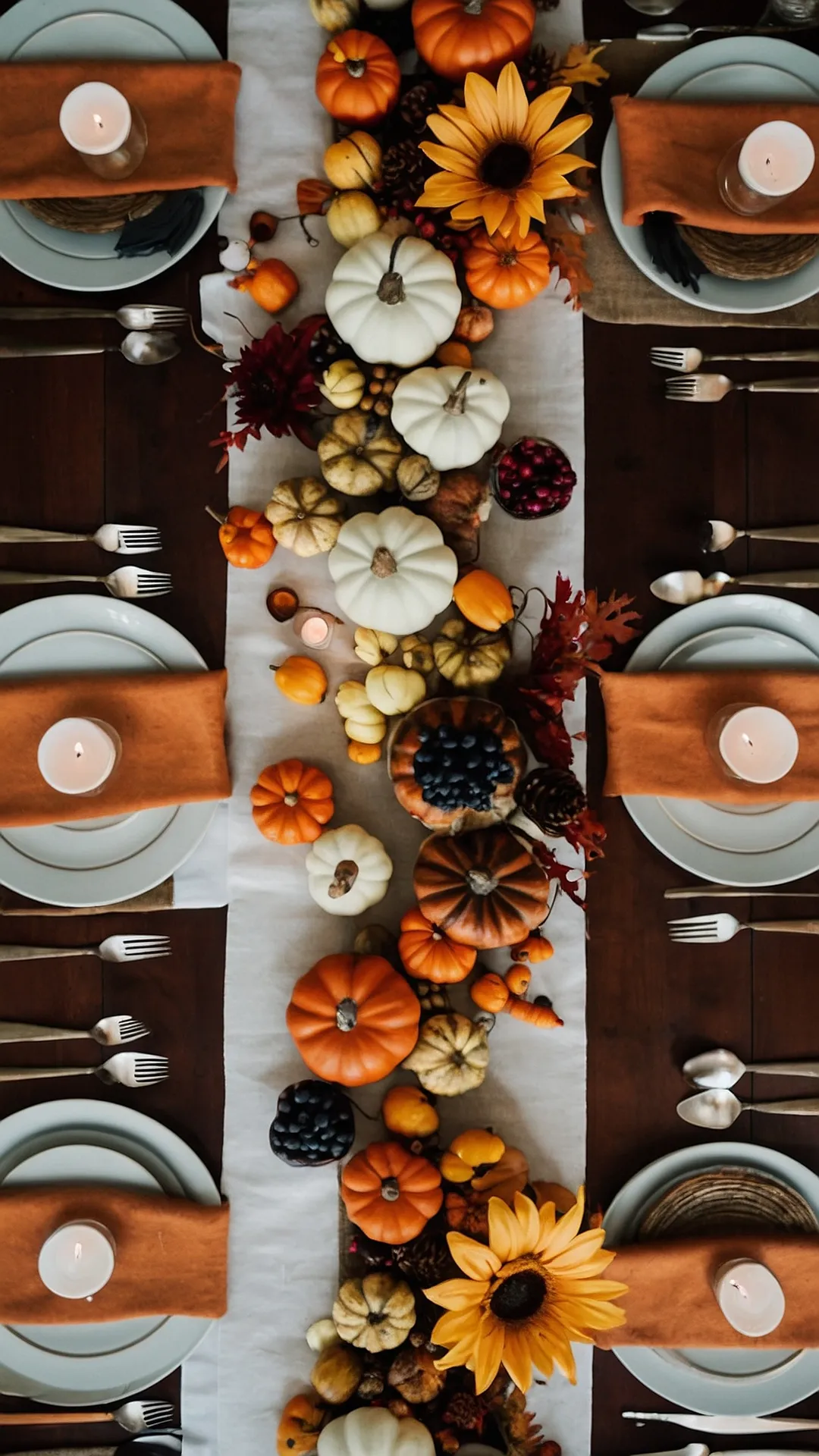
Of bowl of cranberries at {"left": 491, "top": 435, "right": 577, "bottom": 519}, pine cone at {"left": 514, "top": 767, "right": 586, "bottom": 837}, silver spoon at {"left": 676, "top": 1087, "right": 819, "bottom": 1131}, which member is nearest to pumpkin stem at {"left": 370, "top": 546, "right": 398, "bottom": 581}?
bowl of cranberries at {"left": 491, "top": 435, "right": 577, "bottom": 519}

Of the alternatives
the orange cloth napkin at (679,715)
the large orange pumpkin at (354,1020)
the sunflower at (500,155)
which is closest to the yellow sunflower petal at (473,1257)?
the large orange pumpkin at (354,1020)

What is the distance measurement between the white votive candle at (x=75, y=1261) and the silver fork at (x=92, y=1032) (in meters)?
0.24

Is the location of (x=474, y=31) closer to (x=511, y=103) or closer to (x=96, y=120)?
(x=511, y=103)

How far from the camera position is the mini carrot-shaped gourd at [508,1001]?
1.31 metres

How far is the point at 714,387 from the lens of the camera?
54.6 inches

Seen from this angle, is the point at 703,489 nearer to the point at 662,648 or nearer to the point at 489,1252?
the point at 662,648

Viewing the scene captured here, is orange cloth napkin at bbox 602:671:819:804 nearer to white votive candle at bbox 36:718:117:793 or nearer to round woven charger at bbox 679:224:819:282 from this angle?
round woven charger at bbox 679:224:819:282

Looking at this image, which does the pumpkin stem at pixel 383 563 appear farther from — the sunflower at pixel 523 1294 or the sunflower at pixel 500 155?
the sunflower at pixel 523 1294

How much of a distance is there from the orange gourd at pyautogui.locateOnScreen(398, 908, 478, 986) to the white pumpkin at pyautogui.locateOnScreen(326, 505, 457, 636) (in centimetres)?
40

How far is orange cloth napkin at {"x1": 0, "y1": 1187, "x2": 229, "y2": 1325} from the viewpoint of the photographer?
1.33 m

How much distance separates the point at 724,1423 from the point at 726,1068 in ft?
1.62

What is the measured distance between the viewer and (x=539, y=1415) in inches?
52.6

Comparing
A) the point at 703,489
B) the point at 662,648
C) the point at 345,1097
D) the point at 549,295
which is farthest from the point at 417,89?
the point at 345,1097

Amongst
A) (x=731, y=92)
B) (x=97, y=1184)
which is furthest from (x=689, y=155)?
(x=97, y=1184)
